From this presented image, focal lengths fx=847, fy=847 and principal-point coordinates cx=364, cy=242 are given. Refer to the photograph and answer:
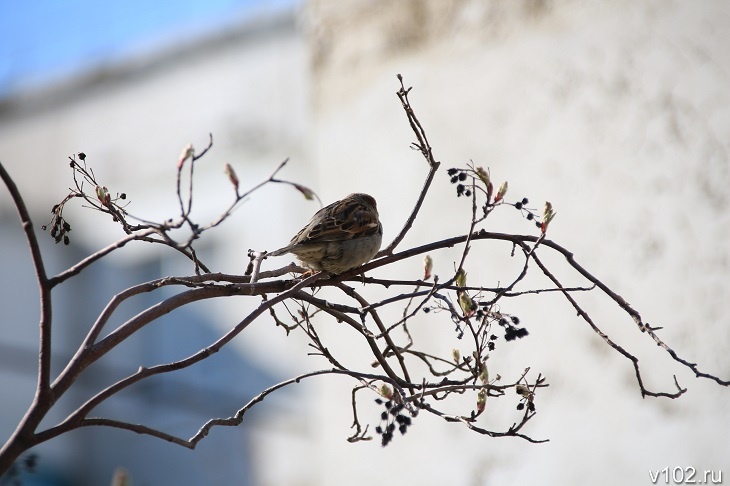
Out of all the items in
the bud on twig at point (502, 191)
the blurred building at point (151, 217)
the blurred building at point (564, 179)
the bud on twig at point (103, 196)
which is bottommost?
the bud on twig at point (103, 196)

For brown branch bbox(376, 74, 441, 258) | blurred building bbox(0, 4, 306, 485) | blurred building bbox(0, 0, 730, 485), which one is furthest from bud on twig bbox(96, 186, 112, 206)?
blurred building bbox(0, 4, 306, 485)

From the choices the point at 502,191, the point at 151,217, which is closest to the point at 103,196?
the point at 502,191

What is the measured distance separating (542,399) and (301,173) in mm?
5260

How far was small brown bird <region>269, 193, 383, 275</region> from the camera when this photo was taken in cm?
327

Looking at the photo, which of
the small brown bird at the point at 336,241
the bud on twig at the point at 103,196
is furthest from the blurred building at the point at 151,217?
the bud on twig at the point at 103,196

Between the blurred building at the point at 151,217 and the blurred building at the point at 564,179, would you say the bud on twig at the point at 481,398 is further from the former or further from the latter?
the blurred building at the point at 151,217

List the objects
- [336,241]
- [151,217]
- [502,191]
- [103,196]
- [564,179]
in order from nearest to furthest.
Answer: [103,196] < [502,191] < [336,241] < [564,179] < [151,217]

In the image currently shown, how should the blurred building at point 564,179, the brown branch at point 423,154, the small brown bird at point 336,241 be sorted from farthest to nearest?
the blurred building at point 564,179 → the small brown bird at point 336,241 → the brown branch at point 423,154

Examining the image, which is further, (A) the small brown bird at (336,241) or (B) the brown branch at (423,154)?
(A) the small brown bird at (336,241)

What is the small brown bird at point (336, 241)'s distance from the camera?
10.7 feet

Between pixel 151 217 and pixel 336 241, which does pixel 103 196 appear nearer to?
pixel 336 241

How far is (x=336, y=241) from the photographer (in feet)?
10.9

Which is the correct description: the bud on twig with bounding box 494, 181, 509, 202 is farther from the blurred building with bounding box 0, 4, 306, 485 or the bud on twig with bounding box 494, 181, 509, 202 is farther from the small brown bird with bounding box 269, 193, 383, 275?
the blurred building with bounding box 0, 4, 306, 485

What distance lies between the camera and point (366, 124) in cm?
569
